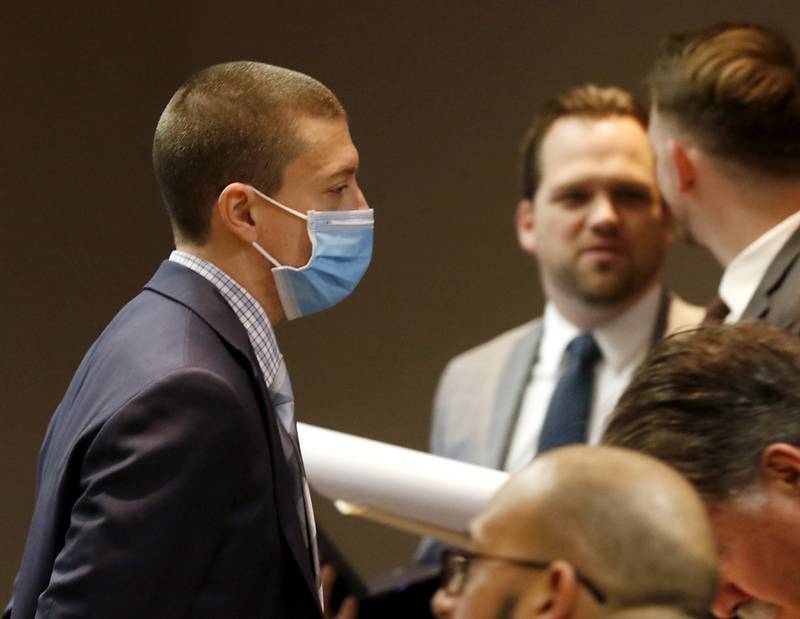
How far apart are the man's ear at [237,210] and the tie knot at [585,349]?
177cm

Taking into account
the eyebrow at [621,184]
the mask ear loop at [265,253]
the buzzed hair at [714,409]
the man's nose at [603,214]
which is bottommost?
the man's nose at [603,214]

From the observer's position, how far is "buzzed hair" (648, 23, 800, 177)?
3.07m

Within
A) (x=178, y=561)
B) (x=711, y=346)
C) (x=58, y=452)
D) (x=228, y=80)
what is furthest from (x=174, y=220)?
(x=711, y=346)

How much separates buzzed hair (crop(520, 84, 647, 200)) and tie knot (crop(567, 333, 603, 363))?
1.43ft

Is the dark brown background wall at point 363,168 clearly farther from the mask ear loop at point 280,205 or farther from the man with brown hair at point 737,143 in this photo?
the mask ear loop at point 280,205

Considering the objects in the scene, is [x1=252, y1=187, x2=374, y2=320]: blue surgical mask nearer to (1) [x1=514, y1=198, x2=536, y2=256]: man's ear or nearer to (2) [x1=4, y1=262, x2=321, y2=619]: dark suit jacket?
(2) [x1=4, y1=262, x2=321, y2=619]: dark suit jacket

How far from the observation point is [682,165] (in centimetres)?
318

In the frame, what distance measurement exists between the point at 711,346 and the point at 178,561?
2.26 ft

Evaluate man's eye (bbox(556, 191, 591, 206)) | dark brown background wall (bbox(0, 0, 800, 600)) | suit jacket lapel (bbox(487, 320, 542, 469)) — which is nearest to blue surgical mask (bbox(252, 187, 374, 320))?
suit jacket lapel (bbox(487, 320, 542, 469))

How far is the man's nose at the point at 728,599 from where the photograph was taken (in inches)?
68.7

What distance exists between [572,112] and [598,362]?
27.1 inches

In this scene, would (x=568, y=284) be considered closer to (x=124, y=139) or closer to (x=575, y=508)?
(x=124, y=139)

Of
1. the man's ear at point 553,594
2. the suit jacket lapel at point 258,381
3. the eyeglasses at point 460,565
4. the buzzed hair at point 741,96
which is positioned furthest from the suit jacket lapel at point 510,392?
the man's ear at point 553,594

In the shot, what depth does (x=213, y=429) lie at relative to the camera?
1.84 m
